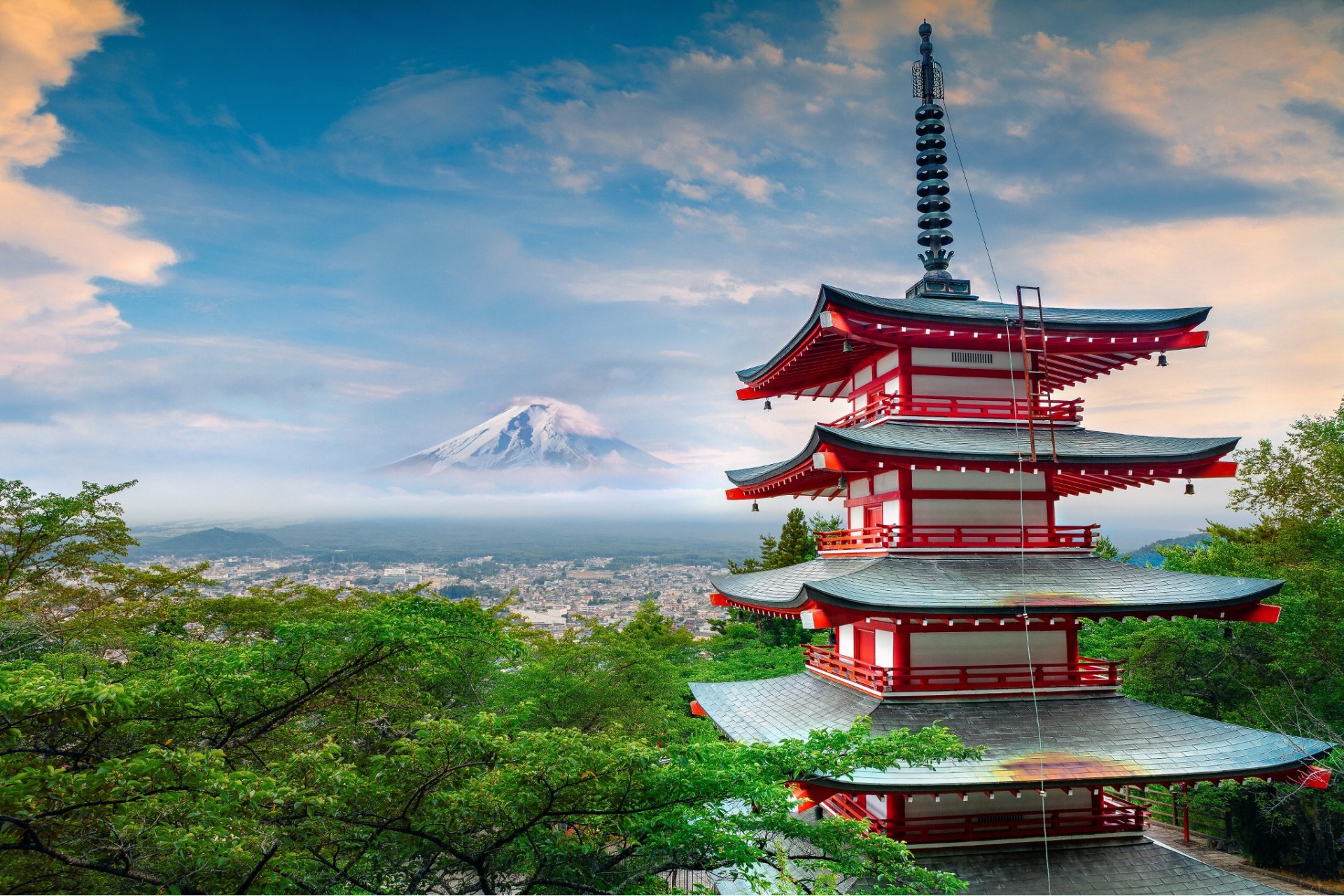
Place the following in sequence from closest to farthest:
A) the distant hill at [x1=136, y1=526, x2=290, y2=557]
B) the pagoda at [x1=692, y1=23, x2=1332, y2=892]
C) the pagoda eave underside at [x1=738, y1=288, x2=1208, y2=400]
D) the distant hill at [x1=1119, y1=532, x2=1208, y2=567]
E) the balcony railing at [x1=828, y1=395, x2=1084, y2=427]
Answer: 1. the pagoda at [x1=692, y1=23, x2=1332, y2=892]
2. the pagoda eave underside at [x1=738, y1=288, x2=1208, y2=400]
3. the balcony railing at [x1=828, y1=395, x2=1084, y2=427]
4. the distant hill at [x1=1119, y1=532, x2=1208, y2=567]
5. the distant hill at [x1=136, y1=526, x2=290, y2=557]

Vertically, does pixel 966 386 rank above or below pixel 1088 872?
above

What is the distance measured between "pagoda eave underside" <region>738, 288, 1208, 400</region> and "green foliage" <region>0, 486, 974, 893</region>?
235 inches

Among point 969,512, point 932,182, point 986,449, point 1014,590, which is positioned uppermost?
point 932,182

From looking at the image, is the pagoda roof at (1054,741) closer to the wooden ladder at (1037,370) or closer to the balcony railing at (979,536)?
the balcony railing at (979,536)

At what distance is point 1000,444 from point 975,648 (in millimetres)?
3054

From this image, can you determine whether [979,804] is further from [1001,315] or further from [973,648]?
[1001,315]

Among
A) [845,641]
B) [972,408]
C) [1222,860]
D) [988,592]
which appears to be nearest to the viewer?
[988,592]

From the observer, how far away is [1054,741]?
9461 millimetres

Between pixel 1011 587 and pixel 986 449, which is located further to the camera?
pixel 986 449

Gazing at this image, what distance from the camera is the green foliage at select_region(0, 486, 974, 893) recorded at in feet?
16.9

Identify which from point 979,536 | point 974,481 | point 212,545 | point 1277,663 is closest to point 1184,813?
point 1277,663

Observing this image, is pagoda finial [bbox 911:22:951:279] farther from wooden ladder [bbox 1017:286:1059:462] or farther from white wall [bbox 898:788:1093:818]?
white wall [bbox 898:788:1093:818]

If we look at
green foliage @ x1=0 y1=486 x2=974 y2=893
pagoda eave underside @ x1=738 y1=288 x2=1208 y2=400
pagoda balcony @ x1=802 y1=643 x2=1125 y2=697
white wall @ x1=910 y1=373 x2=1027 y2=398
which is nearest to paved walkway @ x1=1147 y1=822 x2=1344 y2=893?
pagoda balcony @ x1=802 y1=643 x2=1125 y2=697

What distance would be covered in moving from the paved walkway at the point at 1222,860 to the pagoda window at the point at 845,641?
22.3 ft
